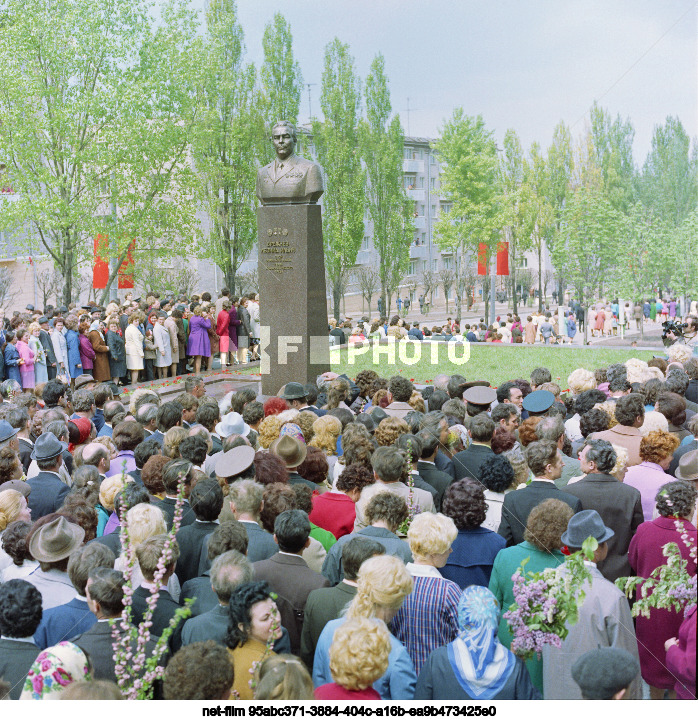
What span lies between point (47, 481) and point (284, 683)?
158 inches

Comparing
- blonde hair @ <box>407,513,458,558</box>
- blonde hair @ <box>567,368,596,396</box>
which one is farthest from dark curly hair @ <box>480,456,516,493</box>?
blonde hair @ <box>567,368,596,396</box>

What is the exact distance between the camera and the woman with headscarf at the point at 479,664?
376 centimetres

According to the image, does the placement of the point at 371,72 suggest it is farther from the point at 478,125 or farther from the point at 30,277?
the point at 30,277

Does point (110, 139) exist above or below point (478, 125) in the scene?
below

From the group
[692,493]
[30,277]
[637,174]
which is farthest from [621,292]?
[692,493]

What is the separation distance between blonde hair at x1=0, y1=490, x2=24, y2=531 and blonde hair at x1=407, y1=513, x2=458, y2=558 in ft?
8.65

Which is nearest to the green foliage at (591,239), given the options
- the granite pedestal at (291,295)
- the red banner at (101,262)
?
the red banner at (101,262)

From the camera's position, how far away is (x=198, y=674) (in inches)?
137

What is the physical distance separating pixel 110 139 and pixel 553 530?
20.6m

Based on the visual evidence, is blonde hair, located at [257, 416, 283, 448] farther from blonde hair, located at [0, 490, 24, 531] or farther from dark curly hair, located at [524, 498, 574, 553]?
dark curly hair, located at [524, 498, 574, 553]

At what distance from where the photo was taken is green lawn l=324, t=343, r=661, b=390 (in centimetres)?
1725

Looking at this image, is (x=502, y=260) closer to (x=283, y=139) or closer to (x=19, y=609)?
(x=283, y=139)

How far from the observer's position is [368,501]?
5.41 metres

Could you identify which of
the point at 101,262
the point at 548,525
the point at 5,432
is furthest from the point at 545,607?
the point at 101,262
